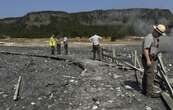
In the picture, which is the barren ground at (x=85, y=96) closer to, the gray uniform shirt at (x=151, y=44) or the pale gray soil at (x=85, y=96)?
the pale gray soil at (x=85, y=96)

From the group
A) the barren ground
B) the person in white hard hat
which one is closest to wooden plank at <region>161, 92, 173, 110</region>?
the barren ground

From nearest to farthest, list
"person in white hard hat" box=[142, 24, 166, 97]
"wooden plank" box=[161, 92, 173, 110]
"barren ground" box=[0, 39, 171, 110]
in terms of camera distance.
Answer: "wooden plank" box=[161, 92, 173, 110], "barren ground" box=[0, 39, 171, 110], "person in white hard hat" box=[142, 24, 166, 97]

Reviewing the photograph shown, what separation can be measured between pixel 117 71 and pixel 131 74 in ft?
4.66

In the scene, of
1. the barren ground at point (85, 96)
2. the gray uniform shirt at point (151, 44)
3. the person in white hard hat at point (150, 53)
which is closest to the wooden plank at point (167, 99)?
the barren ground at point (85, 96)

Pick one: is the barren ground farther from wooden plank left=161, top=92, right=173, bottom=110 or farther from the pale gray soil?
wooden plank left=161, top=92, right=173, bottom=110

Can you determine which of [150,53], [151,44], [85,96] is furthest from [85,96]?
[151,44]

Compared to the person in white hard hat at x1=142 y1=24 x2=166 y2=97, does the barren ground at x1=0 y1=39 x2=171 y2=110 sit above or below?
below

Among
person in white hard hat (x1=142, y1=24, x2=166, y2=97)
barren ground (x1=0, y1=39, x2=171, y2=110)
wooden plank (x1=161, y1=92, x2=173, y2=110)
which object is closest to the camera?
wooden plank (x1=161, y1=92, x2=173, y2=110)

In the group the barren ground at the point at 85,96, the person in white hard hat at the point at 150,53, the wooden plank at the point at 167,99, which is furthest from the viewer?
the person in white hard hat at the point at 150,53

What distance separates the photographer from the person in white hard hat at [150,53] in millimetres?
11820

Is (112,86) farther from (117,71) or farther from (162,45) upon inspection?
(162,45)

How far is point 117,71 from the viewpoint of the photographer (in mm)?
18562

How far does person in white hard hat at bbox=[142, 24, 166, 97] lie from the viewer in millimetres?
11820

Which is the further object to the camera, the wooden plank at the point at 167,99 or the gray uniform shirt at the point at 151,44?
the gray uniform shirt at the point at 151,44
